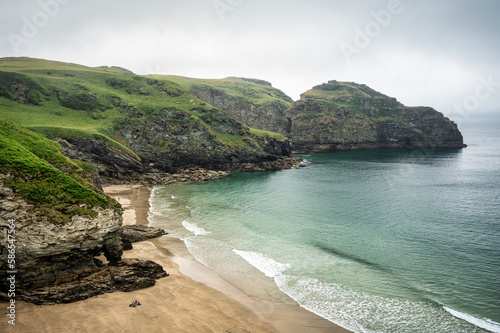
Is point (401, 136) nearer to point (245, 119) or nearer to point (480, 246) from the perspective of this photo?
point (245, 119)

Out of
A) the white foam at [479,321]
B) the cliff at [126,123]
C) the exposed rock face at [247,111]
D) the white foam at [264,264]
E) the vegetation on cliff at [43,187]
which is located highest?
the exposed rock face at [247,111]

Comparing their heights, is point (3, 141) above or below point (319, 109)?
below

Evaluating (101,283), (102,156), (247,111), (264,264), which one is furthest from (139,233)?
(247,111)

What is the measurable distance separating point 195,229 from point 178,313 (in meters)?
18.5

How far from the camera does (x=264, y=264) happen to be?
2555 centimetres

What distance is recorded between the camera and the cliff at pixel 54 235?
628 inches

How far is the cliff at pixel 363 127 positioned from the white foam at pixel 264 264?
130 meters

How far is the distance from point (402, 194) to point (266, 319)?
47465 millimetres

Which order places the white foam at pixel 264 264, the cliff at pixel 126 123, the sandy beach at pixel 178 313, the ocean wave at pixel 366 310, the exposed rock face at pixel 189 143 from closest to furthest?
1. the sandy beach at pixel 178 313
2. the ocean wave at pixel 366 310
3. the white foam at pixel 264 264
4. the cliff at pixel 126 123
5. the exposed rock face at pixel 189 143

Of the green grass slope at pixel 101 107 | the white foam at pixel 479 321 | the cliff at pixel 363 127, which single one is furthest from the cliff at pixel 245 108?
the white foam at pixel 479 321

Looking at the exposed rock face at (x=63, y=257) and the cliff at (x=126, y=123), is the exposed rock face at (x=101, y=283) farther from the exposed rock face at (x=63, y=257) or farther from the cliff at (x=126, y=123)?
the cliff at (x=126, y=123)

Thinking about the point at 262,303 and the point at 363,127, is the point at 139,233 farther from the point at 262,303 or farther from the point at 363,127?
the point at 363,127

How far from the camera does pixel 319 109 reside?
167m

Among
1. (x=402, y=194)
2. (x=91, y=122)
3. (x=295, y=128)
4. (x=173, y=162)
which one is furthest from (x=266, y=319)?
(x=295, y=128)
